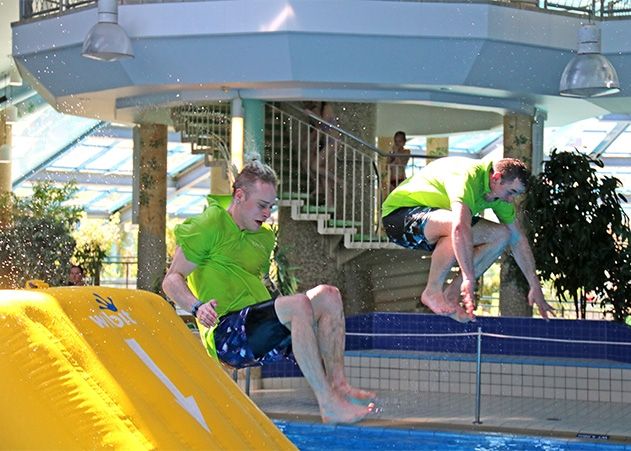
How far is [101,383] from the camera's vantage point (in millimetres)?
3533

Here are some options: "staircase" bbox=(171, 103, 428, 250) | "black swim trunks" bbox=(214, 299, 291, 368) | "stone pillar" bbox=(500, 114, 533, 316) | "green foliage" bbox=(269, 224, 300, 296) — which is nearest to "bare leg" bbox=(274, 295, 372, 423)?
"black swim trunks" bbox=(214, 299, 291, 368)

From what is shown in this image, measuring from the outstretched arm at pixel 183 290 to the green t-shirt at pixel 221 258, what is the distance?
0.04 m

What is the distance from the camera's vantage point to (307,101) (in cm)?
1484

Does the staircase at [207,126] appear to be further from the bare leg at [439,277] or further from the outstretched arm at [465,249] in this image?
the outstretched arm at [465,249]

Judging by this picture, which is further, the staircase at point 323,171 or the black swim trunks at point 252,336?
the staircase at point 323,171

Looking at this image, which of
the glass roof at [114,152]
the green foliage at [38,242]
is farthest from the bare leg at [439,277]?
the glass roof at [114,152]

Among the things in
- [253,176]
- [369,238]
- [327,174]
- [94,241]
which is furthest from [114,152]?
[253,176]

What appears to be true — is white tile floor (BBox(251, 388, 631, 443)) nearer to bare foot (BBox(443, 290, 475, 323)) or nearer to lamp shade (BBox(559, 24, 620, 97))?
lamp shade (BBox(559, 24, 620, 97))

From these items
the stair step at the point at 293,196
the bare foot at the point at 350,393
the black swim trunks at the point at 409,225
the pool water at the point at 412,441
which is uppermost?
the stair step at the point at 293,196

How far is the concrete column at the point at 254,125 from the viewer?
1387 cm

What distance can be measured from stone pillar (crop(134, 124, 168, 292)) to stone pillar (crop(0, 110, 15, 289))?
1.76 m

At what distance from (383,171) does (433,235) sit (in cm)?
1029

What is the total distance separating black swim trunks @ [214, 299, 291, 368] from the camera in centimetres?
537

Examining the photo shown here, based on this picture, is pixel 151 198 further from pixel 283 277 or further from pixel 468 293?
pixel 468 293
